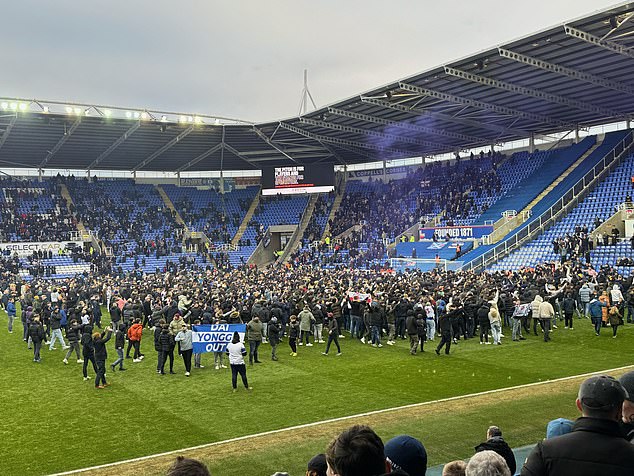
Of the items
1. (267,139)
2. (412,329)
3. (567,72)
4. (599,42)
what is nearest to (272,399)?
(412,329)

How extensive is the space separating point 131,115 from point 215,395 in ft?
103

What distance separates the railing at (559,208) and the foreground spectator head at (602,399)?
32806mm

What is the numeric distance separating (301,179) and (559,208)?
69.1 feet

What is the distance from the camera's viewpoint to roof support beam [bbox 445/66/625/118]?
30.6 metres

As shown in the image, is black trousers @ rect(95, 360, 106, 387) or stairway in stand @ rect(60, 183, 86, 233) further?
Result: stairway in stand @ rect(60, 183, 86, 233)

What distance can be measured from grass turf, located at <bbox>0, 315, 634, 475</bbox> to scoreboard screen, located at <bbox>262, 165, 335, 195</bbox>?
102 ft

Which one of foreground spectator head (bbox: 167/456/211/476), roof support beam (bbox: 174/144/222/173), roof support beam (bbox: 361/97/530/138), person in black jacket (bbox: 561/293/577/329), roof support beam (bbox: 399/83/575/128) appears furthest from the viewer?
roof support beam (bbox: 174/144/222/173)

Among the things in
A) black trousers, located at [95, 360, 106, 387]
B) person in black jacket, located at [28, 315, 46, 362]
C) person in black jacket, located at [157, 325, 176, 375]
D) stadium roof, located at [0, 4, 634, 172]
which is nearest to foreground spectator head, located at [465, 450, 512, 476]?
black trousers, located at [95, 360, 106, 387]

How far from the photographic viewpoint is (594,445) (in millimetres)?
3029

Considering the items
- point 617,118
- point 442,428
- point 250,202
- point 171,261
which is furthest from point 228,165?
point 442,428

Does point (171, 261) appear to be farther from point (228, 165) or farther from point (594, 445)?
point (594, 445)

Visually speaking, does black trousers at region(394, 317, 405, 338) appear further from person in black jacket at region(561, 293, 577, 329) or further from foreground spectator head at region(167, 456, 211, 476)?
foreground spectator head at region(167, 456, 211, 476)

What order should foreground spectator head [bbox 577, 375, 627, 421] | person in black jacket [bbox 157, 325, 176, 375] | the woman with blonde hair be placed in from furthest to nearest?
the woman with blonde hair → person in black jacket [bbox 157, 325, 176, 375] → foreground spectator head [bbox 577, 375, 627, 421]

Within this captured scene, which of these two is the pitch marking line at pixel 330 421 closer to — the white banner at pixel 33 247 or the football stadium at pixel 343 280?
the football stadium at pixel 343 280
